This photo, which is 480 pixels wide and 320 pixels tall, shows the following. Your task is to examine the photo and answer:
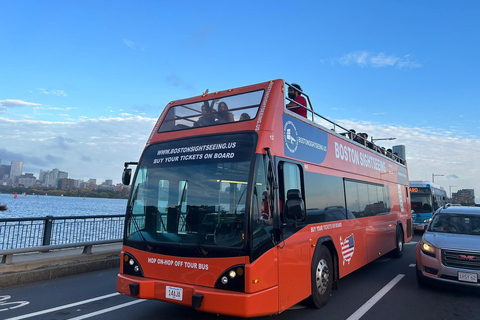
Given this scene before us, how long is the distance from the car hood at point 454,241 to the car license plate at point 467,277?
1.52ft

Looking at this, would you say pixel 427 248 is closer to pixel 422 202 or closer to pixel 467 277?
pixel 467 277

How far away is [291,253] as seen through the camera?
4.94m

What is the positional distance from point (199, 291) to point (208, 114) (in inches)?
108

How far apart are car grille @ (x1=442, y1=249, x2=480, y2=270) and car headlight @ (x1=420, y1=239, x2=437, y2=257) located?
20 centimetres

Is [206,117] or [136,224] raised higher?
[206,117]

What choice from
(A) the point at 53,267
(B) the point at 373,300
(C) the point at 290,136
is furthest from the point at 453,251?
(A) the point at 53,267

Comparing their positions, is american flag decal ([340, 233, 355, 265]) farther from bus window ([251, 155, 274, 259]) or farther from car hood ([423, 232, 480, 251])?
bus window ([251, 155, 274, 259])

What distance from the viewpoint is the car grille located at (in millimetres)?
6409

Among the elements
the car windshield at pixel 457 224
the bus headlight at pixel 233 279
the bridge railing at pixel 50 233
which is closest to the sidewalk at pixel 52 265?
the bridge railing at pixel 50 233

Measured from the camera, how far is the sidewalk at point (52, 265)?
716 cm

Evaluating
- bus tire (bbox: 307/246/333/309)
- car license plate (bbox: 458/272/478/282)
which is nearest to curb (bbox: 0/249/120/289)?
bus tire (bbox: 307/246/333/309)

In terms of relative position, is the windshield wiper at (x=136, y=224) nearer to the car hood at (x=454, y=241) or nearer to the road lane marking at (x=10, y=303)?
the road lane marking at (x=10, y=303)

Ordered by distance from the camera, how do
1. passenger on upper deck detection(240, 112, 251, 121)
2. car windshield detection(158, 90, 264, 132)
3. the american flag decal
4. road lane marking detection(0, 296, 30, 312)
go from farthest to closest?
the american flag decal → road lane marking detection(0, 296, 30, 312) → car windshield detection(158, 90, 264, 132) → passenger on upper deck detection(240, 112, 251, 121)

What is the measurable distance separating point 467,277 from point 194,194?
5.44 meters
